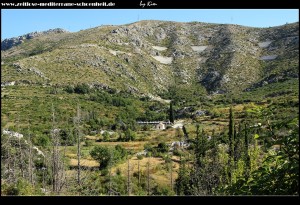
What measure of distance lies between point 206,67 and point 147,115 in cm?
5523

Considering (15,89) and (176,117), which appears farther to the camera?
(176,117)

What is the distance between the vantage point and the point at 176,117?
84812 millimetres

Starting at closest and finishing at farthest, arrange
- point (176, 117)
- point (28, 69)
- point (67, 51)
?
point (176, 117)
point (28, 69)
point (67, 51)

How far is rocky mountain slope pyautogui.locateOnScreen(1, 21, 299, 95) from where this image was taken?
98250 millimetres

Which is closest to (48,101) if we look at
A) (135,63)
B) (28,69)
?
(28,69)

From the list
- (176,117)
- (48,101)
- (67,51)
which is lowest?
(176,117)

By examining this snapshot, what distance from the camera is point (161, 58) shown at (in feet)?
489

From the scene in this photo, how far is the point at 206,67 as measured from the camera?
438 ft

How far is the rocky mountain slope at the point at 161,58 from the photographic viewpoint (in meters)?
98.2
